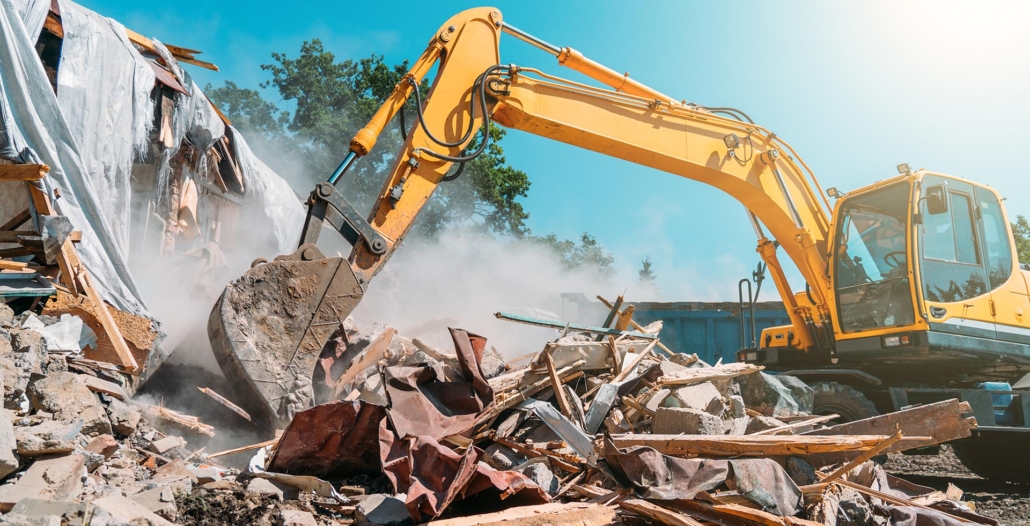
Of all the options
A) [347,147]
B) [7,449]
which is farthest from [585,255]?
[7,449]

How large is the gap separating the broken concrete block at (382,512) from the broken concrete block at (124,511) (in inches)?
37.9

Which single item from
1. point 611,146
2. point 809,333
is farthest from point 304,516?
point 809,333

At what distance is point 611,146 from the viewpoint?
6516 millimetres

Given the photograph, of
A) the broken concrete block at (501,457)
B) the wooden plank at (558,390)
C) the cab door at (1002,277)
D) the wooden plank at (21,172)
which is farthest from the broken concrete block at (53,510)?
the cab door at (1002,277)

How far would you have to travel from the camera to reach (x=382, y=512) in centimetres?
341

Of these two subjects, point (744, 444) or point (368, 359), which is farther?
point (368, 359)

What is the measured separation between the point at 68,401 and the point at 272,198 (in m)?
7.73

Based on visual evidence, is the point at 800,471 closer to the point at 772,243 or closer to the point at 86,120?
the point at 772,243

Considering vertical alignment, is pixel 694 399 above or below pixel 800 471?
above

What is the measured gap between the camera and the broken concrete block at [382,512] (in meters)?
3.33

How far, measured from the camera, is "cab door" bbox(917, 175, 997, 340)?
627 cm

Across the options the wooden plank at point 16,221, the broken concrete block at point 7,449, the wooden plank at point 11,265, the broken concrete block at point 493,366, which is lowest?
the broken concrete block at point 7,449

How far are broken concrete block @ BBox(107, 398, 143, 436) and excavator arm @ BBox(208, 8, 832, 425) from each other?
633mm

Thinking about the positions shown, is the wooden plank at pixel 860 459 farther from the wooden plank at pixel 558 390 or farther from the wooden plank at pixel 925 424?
the wooden plank at pixel 558 390
